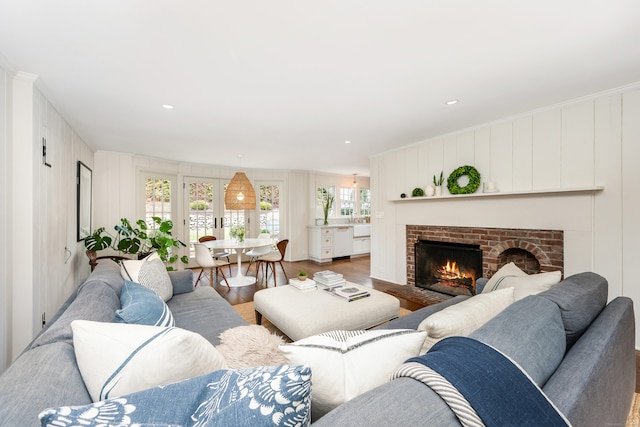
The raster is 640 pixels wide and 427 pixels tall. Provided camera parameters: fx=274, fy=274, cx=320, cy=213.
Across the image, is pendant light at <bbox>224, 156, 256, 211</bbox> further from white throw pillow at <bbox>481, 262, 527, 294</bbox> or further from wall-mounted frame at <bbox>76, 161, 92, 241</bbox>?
white throw pillow at <bbox>481, 262, 527, 294</bbox>

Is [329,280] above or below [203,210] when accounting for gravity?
below

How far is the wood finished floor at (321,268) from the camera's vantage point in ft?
11.9

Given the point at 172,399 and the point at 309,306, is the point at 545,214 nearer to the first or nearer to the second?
the point at 309,306

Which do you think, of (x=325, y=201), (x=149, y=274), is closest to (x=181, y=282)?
(x=149, y=274)

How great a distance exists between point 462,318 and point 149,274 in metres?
2.24

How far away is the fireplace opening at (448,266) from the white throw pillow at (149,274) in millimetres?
3292

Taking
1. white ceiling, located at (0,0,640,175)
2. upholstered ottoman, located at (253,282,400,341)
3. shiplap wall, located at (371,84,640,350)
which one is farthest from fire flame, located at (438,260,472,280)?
white ceiling, located at (0,0,640,175)

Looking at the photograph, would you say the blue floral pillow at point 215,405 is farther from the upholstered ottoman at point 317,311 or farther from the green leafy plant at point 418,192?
the green leafy plant at point 418,192

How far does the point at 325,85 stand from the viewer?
7.34ft

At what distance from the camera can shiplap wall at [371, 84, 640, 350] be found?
2389 mm

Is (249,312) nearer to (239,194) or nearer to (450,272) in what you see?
(239,194)

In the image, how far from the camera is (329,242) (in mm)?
6543

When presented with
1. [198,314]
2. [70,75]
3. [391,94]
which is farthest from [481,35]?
[70,75]

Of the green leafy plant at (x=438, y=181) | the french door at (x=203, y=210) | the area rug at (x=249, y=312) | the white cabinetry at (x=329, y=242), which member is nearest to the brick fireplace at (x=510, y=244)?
the green leafy plant at (x=438, y=181)
